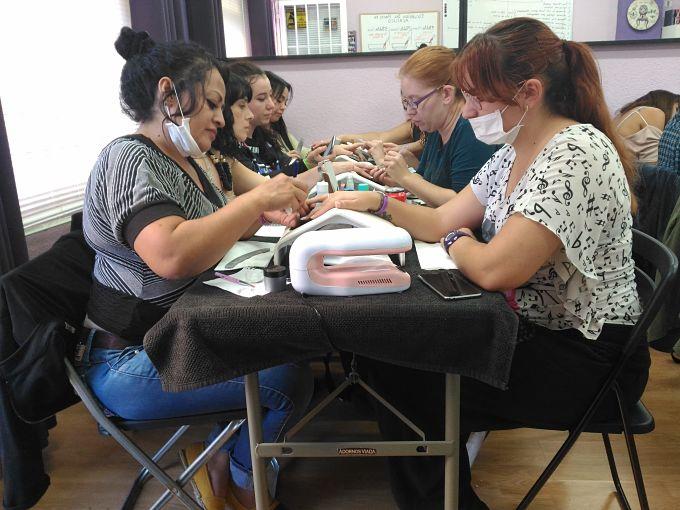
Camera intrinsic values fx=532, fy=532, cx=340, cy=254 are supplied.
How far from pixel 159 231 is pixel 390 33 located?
8.87ft

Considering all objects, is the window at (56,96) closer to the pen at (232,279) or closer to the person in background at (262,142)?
the person in background at (262,142)

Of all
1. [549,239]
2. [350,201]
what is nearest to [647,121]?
[350,201]

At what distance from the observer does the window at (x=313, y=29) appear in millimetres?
3273

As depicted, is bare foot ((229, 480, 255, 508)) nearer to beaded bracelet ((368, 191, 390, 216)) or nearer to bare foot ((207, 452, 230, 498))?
bare foot ((207, 452, 230, 498))

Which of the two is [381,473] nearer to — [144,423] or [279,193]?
[144,423]

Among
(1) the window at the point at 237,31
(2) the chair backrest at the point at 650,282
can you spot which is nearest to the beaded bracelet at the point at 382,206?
(2) the chair backrest at the point at 650,282

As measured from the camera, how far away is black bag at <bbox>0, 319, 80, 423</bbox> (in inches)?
42.8

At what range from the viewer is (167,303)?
3.93 feet

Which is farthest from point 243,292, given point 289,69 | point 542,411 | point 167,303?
point 289,69

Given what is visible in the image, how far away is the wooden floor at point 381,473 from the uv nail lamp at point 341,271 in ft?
2.71

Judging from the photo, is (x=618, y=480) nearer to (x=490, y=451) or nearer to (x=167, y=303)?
(x=490, y=451)

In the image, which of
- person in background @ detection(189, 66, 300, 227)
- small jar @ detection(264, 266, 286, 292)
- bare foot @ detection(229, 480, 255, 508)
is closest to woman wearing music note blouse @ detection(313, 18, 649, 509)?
small jar @ detection(264, 266, 286, 292)

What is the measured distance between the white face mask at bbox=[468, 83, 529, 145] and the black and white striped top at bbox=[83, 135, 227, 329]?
67cm

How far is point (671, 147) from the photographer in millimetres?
2275
